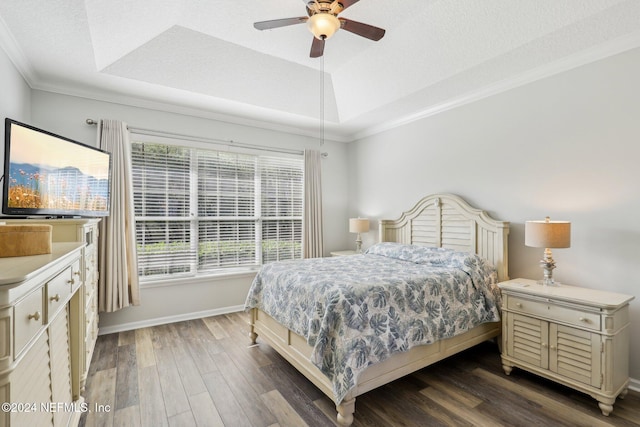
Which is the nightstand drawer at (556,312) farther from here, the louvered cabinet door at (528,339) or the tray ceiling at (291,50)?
the tray ceiling at (291,50)

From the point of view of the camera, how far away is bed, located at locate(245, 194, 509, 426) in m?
2.04

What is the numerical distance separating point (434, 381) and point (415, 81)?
2860 mm

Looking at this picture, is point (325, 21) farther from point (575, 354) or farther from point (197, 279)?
point (197, 279)

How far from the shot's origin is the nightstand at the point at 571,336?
2096mm

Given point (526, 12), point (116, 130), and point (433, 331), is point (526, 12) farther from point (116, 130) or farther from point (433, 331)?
point (116, 130)

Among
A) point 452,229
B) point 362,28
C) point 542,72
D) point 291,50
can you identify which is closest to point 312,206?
point 452,229

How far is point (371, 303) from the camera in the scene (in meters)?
2.14

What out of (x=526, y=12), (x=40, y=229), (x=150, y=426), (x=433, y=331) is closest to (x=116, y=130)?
(x=40, y=229)

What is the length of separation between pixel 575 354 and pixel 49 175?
13.0 ft

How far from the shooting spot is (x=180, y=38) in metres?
2.90

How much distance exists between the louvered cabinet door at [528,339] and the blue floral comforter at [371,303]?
0.83ft

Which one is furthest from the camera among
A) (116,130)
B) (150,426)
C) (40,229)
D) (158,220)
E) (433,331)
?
(158,220)

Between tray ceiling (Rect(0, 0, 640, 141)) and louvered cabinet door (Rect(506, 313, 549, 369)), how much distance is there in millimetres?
2233

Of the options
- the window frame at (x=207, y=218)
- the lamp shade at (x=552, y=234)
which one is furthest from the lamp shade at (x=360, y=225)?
the lamp shade at (x=552, y=234)
